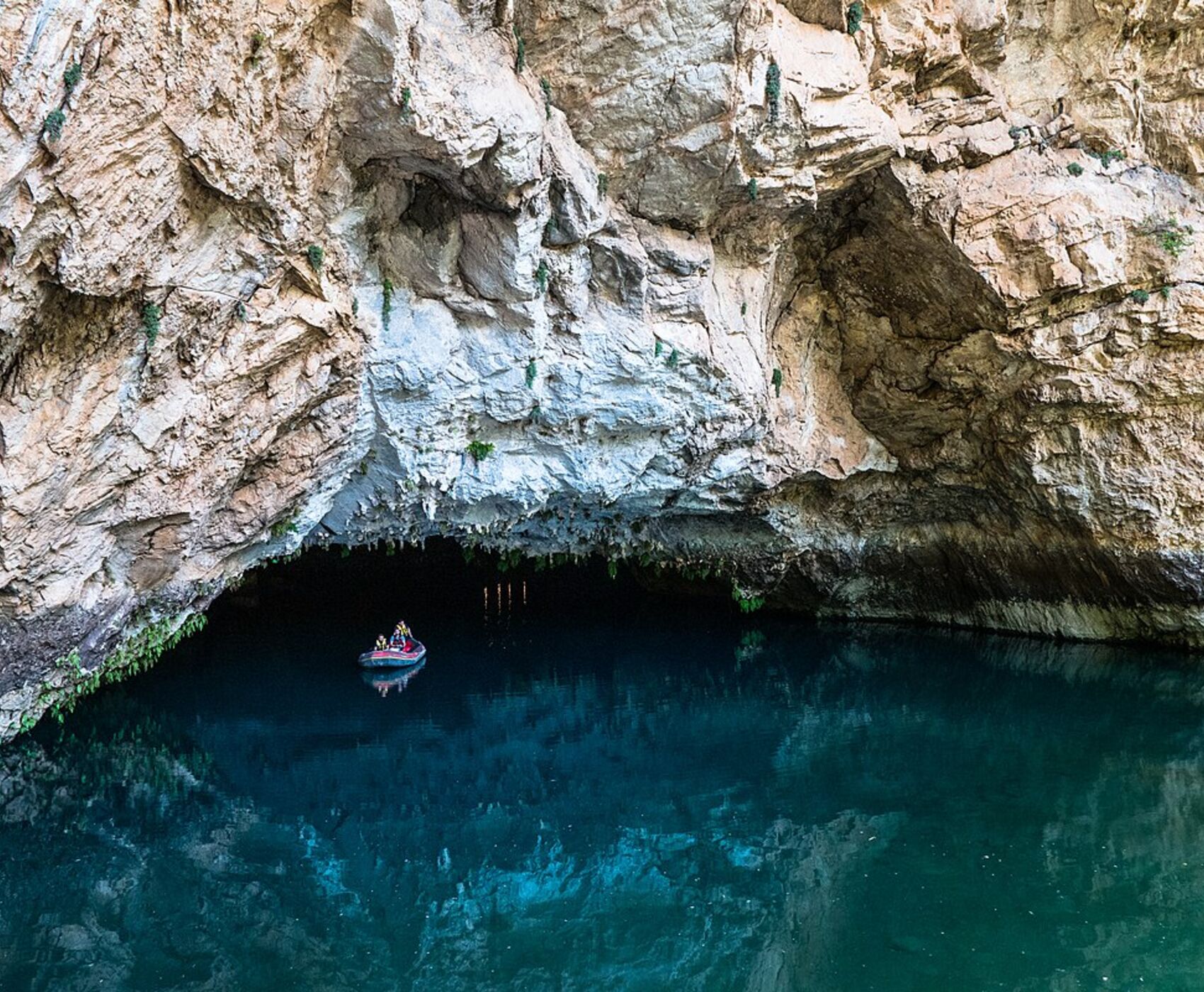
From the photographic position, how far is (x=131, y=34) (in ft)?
28.7

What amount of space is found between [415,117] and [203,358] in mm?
3504

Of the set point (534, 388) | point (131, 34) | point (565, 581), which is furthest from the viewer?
point (565, 581)

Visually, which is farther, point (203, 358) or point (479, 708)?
point (479, 708)

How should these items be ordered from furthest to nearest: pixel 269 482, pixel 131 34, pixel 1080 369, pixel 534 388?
pixel 1080 369, pixel 534 388, pixel 269 482, pixel 131 34

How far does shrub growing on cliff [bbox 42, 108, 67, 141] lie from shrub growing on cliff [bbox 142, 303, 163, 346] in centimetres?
232

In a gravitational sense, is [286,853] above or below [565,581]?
above

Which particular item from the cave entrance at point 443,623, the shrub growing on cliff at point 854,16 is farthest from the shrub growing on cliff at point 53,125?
the cave entrance at point 443,623

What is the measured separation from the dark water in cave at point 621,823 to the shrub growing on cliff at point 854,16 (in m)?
9.69

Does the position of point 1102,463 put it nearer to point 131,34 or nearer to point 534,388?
point 534,388

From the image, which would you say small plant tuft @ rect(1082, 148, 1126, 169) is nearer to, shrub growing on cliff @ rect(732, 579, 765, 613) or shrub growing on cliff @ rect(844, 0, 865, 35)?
shrub growing on cliff @ rect(844, 0, 865, 35)

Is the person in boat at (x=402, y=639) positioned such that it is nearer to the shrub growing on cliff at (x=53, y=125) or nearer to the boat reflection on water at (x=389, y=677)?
the boat reflection on water at (x=389, y=677)

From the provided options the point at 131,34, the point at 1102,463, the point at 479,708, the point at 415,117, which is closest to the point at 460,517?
the point at 479,708

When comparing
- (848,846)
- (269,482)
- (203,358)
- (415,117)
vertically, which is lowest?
(848,846)

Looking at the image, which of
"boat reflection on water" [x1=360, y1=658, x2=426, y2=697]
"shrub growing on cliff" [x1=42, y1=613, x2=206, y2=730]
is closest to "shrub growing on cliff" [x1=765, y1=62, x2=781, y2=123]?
"shrub growing on cliff" [x1=42, y1=613, x2=206, y2=730]
